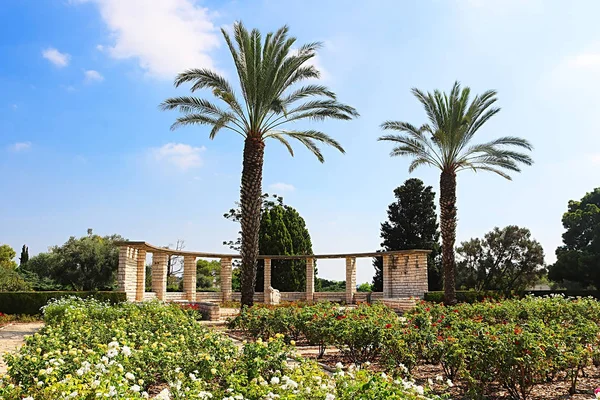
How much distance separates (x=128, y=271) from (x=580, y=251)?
2533 centimetres

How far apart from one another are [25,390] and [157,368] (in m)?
1.51

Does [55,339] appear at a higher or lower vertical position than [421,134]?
lower

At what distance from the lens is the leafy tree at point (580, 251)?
1138 inches

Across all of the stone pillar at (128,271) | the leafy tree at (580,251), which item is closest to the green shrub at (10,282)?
the stone pillar at (128,271)

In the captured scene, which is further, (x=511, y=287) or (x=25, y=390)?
(x=511, y=287)

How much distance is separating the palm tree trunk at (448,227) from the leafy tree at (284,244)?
11057 millimetres

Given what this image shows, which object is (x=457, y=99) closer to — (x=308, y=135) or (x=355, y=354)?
(x=308, y=135)

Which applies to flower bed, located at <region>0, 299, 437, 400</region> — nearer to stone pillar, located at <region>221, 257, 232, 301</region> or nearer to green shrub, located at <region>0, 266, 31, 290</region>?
stone pillar, located at <region>221, 257, 232, 301</region>

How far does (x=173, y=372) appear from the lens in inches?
223

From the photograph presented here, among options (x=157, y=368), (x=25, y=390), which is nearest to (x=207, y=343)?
(x=157, y=368)

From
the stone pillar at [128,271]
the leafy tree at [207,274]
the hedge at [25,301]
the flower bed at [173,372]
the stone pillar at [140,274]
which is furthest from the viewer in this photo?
the leafy tree at [207,274]

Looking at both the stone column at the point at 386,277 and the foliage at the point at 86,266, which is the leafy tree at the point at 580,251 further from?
the foliage at the point at 86,266

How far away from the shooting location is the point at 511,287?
32.1 meters

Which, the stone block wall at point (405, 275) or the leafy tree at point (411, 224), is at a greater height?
the leafy tree at point (411, 224)
